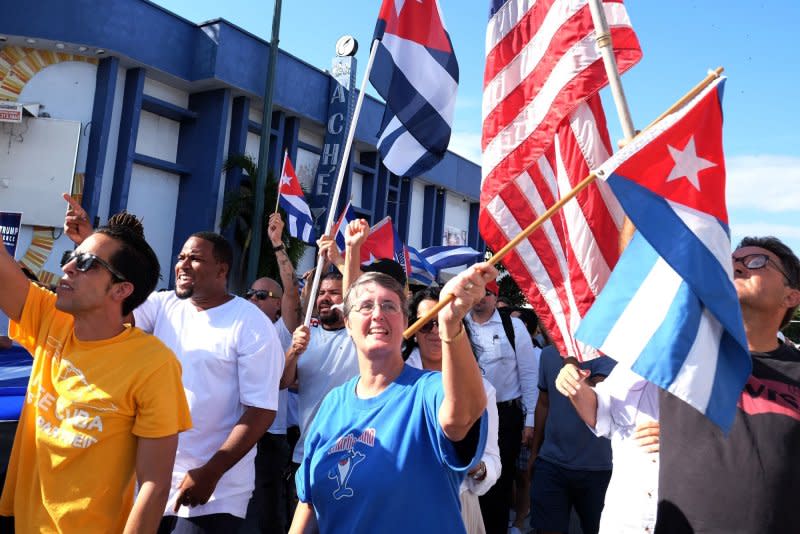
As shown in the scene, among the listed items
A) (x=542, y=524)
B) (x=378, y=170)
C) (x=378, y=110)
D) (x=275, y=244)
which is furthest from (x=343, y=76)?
(x=542, y=524)

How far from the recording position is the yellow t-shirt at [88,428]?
7.31 ft

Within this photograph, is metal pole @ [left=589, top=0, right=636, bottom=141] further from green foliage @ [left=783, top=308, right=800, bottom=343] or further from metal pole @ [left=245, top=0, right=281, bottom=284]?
metal pole @ [left=245, top=0, right=281, bottom=284]

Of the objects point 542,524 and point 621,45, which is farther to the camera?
point 542,524

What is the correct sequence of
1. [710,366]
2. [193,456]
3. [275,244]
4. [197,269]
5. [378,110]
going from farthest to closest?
[378,110] → [275,244] → [197,269] → [193,456] → [710,366]

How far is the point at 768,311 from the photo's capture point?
103 inches

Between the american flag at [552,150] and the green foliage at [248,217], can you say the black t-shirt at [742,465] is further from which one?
the green foliage at [248,217]

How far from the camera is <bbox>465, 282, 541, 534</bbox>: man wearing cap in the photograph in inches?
230

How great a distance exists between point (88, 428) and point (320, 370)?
1900mm

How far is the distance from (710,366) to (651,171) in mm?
675

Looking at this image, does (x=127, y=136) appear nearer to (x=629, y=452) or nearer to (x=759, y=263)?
(x=629, y=452)

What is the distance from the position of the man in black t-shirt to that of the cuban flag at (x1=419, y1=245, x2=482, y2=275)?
981 centimetres

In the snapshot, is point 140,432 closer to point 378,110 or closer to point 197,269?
point 197,269

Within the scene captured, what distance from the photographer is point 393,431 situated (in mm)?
2188

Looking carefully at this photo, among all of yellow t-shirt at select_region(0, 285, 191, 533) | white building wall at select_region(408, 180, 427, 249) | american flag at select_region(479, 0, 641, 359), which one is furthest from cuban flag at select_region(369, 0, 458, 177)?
white building wall at select_region(408, 180, 427, 249)
